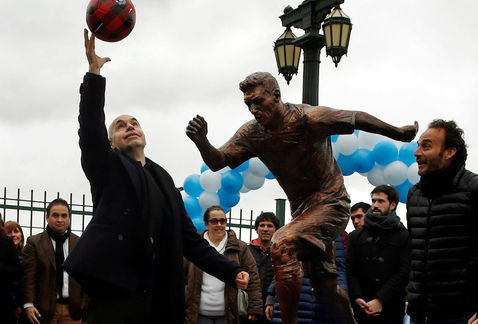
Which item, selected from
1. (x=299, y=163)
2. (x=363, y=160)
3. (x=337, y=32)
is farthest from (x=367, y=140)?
(x=299, y=163)

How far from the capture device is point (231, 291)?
23.0 ft

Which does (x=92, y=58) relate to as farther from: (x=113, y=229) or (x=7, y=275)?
(x=7, y=275)

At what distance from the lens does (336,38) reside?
9617 mm

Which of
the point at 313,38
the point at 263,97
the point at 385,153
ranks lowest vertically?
the point at 263,97

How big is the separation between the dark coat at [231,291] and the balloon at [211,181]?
364 centimetres

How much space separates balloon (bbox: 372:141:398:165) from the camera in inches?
423

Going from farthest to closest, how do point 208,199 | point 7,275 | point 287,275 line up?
point 208,199
point 7,275
point 287,275

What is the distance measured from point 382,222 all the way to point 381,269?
16.4 inches

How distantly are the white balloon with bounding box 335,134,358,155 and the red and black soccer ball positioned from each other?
6.14 metres

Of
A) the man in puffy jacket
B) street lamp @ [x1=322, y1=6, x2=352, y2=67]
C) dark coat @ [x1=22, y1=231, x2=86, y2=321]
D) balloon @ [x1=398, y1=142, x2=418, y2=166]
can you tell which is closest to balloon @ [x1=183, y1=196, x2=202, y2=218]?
balloon @ [x1=398, y1=142, x2=418, y2=166]

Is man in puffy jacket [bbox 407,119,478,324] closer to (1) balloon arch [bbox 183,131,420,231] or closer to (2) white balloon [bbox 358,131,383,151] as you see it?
(1) balloon arch [bbox 183,131,420,231]

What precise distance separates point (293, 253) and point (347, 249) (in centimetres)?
185

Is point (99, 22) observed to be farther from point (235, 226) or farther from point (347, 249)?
point (235, 226)

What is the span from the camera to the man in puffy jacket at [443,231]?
A: 4434 mm
